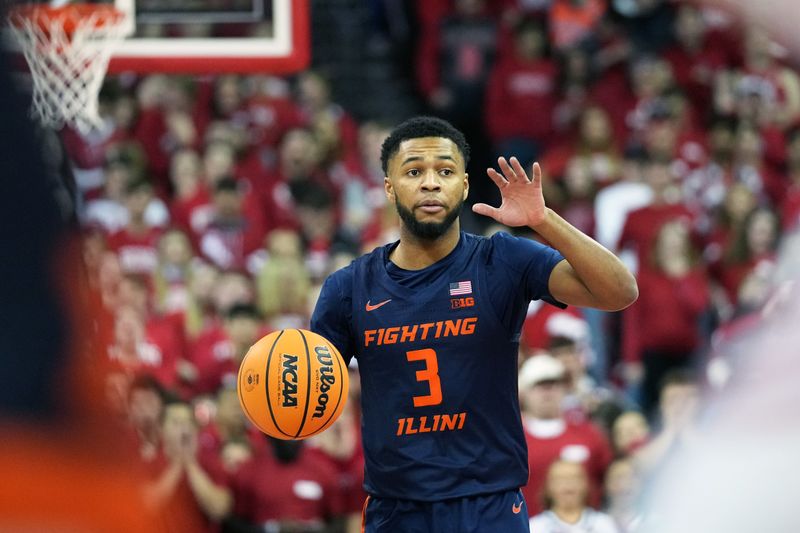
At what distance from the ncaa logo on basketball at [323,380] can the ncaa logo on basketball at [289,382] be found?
0.30ft

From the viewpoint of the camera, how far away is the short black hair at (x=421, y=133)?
5148 mm

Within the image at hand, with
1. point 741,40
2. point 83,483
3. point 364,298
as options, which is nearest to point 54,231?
point 83,483

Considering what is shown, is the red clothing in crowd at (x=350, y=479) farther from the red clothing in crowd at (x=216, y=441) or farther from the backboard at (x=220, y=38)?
the backboard at (x=220, y=38)

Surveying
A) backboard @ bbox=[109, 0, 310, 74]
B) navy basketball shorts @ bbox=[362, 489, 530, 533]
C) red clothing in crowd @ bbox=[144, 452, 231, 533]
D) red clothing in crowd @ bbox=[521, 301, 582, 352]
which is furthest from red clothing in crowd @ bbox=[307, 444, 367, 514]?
navy basketball shorts @ bbox=[362, 489, 530, 533]

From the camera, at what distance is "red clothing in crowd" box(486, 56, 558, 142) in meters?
12.8

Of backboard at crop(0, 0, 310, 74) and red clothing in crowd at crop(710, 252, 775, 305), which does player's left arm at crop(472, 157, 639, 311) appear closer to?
backboard at crop(0, 0, 310, 74)

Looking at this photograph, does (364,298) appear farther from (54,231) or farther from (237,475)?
(237,475)

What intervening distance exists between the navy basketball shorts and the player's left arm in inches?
30.5

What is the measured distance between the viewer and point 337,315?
5270mm

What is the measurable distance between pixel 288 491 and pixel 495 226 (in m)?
3.27

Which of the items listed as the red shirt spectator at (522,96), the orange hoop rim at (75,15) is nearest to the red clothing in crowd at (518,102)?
the red shirt spectator at (522,96)

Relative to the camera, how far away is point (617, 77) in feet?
42.9

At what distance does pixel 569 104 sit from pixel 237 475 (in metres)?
5.93

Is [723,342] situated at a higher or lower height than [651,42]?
lower
